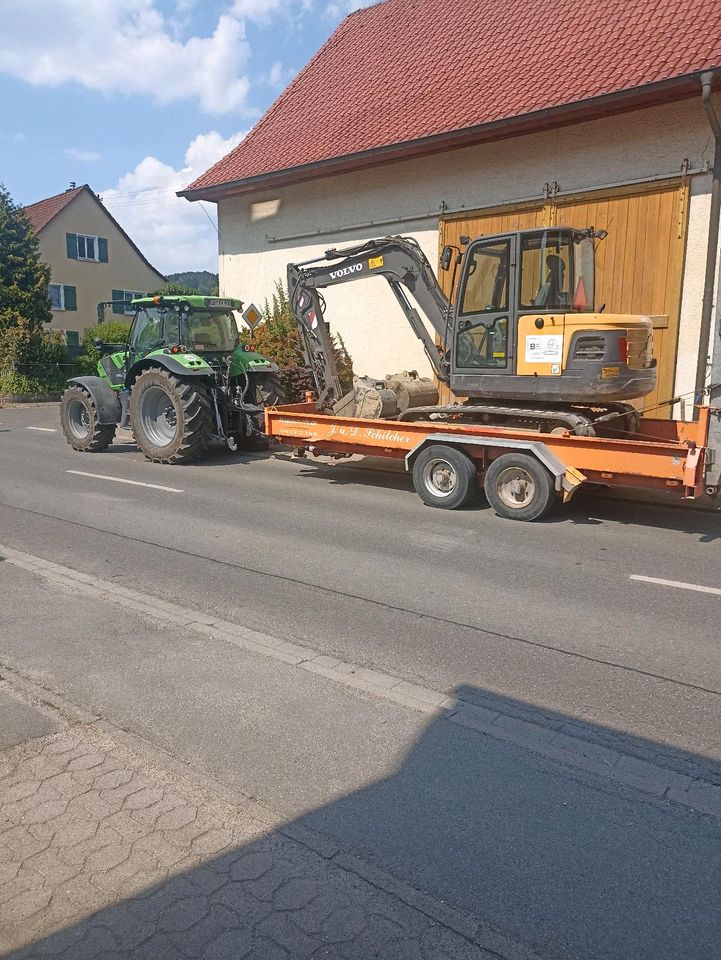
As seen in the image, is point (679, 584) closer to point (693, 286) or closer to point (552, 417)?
point (552, 417)

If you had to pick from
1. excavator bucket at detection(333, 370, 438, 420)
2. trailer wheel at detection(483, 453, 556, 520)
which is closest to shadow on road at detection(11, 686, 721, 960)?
trailer wheel at detection(483, 453, 556, 520)

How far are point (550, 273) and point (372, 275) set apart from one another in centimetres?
285

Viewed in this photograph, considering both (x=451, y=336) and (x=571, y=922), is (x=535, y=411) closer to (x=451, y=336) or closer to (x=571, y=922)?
(x=451, y=336)

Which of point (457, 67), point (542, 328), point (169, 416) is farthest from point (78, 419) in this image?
point (457, 67)

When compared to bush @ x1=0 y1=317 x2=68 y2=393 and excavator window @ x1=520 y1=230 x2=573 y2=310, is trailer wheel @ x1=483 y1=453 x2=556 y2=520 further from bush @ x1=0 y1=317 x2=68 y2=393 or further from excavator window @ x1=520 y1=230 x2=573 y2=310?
bush @ x1=0 y1=317 x2=68 y2=393

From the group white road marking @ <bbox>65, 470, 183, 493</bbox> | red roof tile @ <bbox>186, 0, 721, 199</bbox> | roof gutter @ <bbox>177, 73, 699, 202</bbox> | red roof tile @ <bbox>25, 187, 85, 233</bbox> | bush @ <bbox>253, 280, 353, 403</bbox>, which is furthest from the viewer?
red roof tile @ <bbox>25, 187, 85, 233</bbox>

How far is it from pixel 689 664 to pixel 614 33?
40.0 ft

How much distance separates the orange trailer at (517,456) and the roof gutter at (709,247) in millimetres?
2925

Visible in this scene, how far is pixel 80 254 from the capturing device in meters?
39.4

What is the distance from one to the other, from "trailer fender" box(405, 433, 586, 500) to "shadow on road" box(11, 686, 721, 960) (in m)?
4.79

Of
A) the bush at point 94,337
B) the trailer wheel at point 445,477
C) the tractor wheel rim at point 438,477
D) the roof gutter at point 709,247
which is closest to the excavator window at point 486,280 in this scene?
the trailer wheel at point 445,477

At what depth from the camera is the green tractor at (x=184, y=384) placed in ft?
39.0

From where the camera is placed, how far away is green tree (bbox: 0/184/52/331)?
2802cm

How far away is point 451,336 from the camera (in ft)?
31.8
